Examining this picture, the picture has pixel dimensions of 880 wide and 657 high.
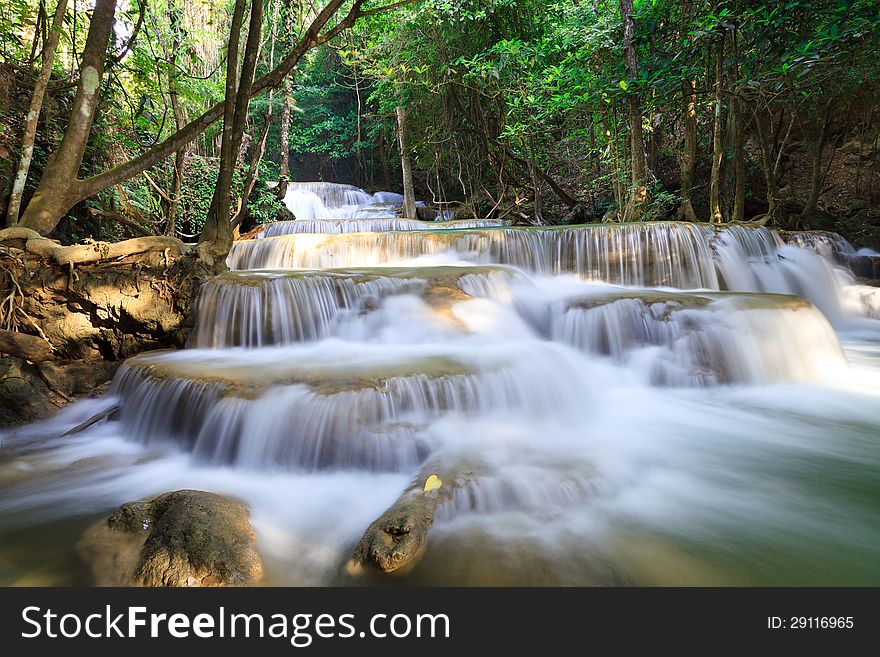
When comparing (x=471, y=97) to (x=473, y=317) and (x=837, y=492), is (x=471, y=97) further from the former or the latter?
(x=837, y=492)

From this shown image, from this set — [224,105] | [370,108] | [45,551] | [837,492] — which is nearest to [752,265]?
[837,492]

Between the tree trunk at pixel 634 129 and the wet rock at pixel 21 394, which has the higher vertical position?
the tree trunk at pixel 634 129

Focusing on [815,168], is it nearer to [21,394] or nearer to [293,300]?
[293,300]

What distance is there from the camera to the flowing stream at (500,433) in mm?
2291

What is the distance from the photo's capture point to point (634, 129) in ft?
29.7

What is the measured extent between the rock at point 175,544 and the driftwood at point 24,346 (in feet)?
9.36

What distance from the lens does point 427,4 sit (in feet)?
36.0

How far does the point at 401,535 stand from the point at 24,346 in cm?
420

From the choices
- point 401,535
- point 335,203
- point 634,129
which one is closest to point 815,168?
point 634,129

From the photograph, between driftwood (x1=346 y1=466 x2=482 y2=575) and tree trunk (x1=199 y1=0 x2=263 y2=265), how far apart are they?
4233 mm

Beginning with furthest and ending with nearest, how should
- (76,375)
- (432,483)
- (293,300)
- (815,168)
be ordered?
(815,168) < (293,300) < (76,375) < (432,483)

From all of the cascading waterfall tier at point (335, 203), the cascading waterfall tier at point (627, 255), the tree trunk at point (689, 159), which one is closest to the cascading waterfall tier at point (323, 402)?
the cascading waterfall tier at point (627, 255)

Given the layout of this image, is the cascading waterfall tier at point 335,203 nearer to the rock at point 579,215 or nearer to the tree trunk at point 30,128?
the rock at point 579,215

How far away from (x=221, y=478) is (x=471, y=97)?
12722mm
